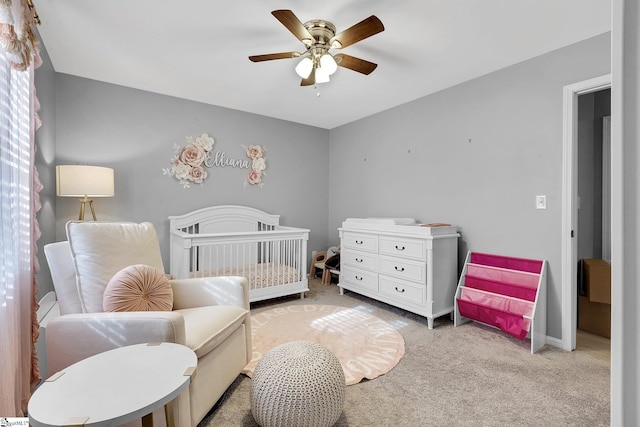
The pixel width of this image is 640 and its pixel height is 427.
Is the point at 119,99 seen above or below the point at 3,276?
above

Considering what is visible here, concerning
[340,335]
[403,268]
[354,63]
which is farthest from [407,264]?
[354,63]

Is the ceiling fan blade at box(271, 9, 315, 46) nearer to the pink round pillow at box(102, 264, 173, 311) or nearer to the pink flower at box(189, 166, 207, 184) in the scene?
the pink round pillow at box(102, 264, 173, 311)

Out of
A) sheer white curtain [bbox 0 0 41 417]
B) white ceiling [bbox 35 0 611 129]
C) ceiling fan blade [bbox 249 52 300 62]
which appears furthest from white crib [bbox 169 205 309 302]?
ceiling fan blade [bbox 249 52 300 62]

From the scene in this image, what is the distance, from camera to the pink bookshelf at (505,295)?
2322 mm

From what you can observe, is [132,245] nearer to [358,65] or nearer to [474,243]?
[358,65]

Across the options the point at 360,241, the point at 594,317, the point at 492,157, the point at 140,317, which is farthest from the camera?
the point at 360,241

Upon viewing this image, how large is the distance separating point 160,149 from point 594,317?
4495mm

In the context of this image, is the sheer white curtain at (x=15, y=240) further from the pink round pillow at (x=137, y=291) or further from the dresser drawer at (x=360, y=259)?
the dresser drawer at (x=360, y=259)

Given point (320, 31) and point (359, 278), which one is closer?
point (320, 31)

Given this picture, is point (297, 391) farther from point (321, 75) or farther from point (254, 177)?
point (254, 177)

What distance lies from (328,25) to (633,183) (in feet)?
6.76

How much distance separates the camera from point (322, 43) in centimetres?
207

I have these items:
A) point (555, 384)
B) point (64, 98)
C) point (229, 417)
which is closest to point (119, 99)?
point (64, 98)

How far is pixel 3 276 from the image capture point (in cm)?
126
